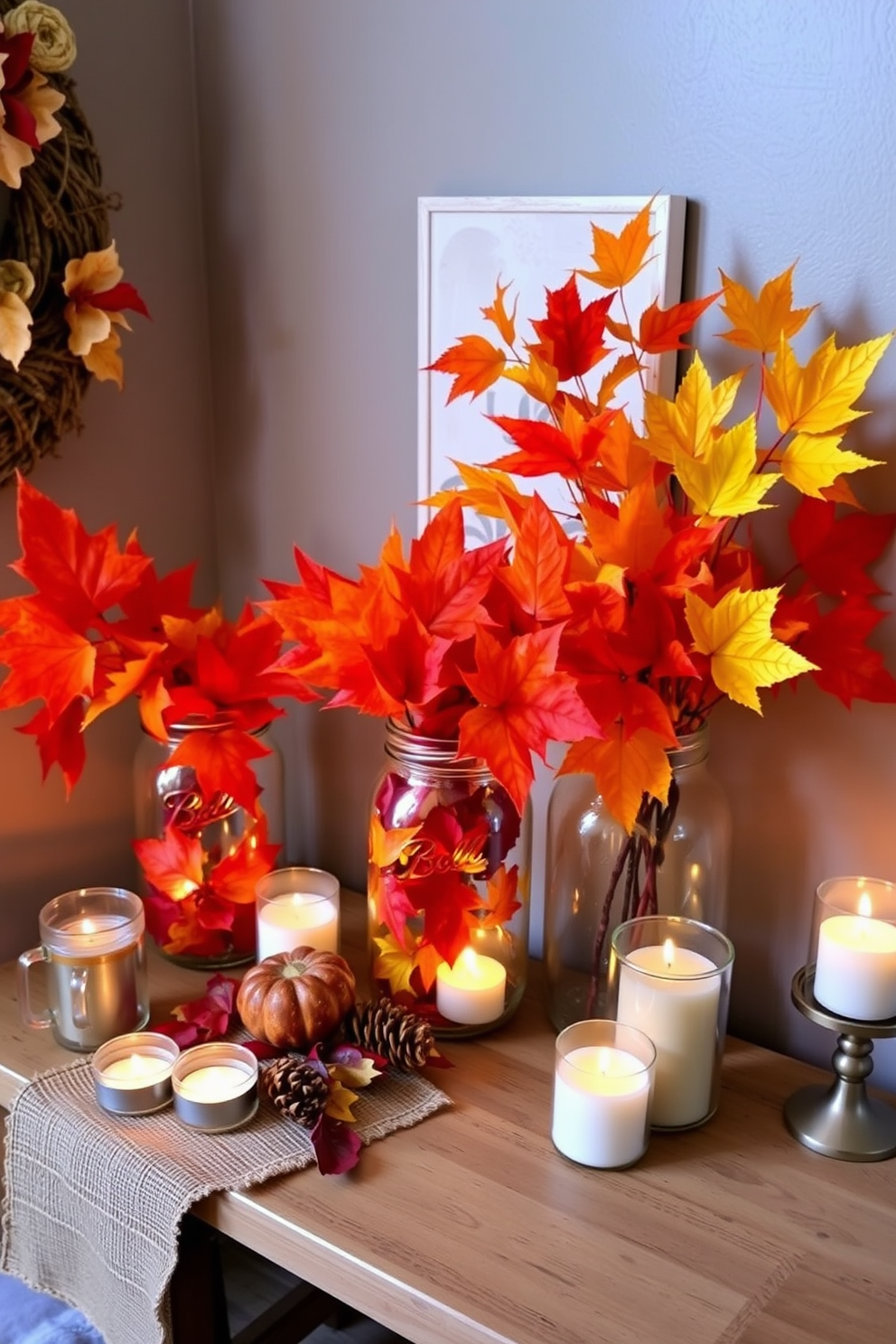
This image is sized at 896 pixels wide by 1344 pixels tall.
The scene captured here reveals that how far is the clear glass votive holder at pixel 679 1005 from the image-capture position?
0.88 m

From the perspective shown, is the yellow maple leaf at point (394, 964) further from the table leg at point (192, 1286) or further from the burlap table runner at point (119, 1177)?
the table leg at point (192, 1286)

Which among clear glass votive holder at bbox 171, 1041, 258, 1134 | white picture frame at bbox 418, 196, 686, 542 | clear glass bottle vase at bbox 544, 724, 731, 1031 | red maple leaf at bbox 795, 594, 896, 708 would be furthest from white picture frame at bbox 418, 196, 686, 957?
clear glass votive holder at bbox 171, 1041, 258, 1134

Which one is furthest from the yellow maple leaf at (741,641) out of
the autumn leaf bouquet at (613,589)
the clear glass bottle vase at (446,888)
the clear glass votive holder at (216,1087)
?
the clear glass votive holder at (216,1087)

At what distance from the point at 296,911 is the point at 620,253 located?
584 millimetres

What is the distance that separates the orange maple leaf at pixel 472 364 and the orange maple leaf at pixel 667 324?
0.11 metres

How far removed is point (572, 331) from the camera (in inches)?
35.6

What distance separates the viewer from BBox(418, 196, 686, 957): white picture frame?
94 centimetres

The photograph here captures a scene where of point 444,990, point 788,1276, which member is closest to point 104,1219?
point 444,990

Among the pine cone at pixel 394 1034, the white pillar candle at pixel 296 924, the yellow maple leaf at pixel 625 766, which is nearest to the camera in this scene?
the yellow maple leaf at pixel 625 766

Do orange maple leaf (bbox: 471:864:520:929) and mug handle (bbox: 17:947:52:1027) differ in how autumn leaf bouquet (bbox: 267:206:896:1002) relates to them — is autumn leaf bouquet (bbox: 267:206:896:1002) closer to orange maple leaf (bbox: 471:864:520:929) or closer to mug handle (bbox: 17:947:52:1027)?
orange maple leaf (bbox: 471:864:520:929)

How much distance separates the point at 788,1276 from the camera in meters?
0.76

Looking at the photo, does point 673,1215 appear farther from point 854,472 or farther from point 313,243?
point 313,243

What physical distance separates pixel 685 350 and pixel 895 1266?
650 millimetres

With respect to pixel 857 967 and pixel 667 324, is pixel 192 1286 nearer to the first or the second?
pixel 857 967
